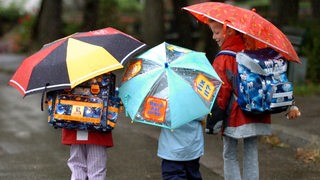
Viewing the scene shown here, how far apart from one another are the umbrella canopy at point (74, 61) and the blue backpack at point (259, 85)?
81cm

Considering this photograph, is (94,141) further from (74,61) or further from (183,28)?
(183,28)

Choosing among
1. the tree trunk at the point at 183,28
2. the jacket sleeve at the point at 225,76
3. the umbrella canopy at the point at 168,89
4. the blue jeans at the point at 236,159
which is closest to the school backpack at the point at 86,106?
the umbrella canopy at the point at 168,89

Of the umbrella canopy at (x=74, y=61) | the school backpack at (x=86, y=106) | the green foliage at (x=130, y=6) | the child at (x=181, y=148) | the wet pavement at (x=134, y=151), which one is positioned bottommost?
the wet pavement at (x=134, y=151)

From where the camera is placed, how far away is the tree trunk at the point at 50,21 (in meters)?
17.0

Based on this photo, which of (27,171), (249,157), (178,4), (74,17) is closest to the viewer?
(249,157)

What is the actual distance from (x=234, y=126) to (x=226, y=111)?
0.45 feet

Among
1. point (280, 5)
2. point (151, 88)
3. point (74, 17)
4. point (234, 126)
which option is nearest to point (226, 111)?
point (234, 126)

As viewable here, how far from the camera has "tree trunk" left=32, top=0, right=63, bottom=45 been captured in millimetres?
16984

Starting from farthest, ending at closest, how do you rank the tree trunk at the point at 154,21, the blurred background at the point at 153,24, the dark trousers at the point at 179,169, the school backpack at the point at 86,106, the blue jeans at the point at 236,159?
the tree trunk at the point at 154,21 < the blurred background at the point at 153,24 < the blue jeans at the point at 236,159 < the dark trousers at the point at 179,169 < the school backpack at the point at 86,106

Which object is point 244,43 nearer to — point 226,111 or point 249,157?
point 226,111

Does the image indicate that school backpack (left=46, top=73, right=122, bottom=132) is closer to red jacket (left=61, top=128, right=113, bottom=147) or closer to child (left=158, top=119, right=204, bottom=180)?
red jacket (left=61, top=128, right=113, bottom=147)

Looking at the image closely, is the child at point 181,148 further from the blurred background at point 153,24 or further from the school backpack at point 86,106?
the blurred background at point 153,24

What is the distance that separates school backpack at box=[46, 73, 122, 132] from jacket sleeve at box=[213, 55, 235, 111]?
0.83 metres

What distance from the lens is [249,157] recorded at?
4.70 meters
